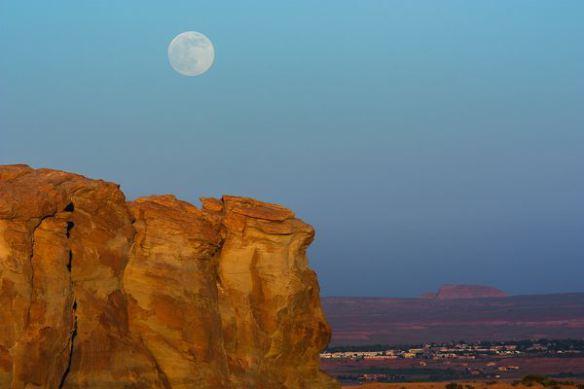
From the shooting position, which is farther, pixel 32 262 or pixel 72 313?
pixel 72 313

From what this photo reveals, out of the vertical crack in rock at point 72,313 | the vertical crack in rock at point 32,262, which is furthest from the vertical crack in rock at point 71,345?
the vertical crack in rock at point 32,262

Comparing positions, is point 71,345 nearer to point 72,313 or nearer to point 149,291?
point 72,313

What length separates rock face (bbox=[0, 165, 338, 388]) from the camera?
28.1 m

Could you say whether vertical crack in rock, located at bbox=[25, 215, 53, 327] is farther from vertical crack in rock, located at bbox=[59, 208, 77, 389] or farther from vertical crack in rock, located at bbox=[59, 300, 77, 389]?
vertical crack in rock, located at bbox=[59, 300, 77, 389]

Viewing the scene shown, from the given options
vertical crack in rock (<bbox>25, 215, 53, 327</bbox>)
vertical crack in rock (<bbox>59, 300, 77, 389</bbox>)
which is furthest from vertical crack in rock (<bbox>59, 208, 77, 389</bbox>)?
vertical crack in rock (<bbox>25, 215, 53, 327</bbox>)

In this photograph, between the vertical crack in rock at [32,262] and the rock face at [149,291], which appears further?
the rock face at [149,291]

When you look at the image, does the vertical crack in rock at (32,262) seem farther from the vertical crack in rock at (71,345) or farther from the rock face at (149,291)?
the vertical crack in rock at (71,345)

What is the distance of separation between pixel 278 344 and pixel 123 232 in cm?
752

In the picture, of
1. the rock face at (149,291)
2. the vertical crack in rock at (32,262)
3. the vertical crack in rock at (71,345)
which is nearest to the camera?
the vertical crack in rock at (32,262)

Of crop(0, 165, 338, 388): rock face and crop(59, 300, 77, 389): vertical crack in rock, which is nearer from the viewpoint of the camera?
crop(0, 165, 338, 388): rock face

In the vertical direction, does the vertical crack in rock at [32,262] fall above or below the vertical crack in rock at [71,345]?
above

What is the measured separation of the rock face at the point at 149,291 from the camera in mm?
28109

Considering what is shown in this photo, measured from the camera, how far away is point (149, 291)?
107ft

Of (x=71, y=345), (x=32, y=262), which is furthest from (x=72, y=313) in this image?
(x=32, y=262)
